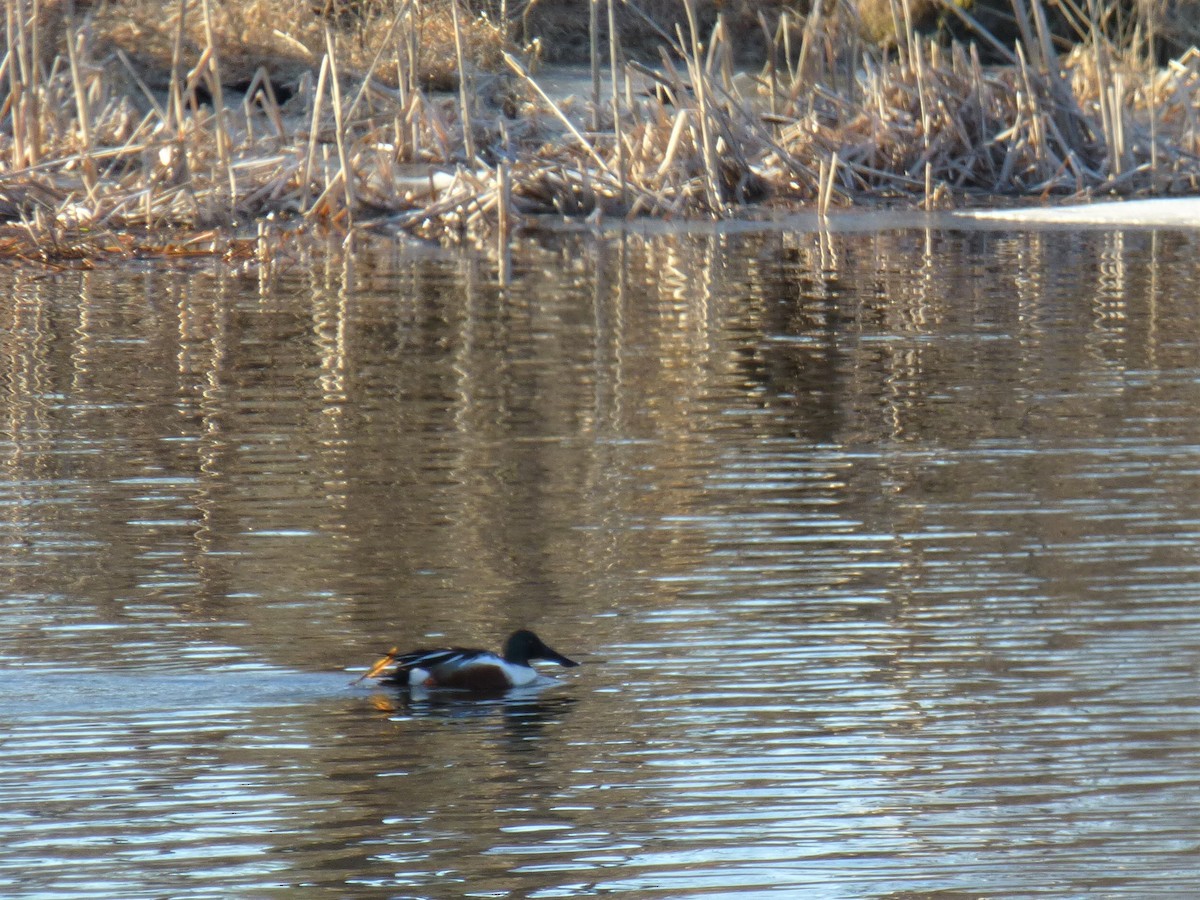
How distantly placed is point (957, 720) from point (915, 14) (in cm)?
2105

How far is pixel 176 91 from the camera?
1758 centimetres

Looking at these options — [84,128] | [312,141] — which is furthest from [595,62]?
[84,128]

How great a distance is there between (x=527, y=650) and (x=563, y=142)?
1457cm

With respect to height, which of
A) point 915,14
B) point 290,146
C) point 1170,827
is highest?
point 915,14

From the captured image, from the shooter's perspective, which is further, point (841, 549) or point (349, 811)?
point (841, 549)

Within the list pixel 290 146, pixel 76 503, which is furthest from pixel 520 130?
pixel 76 503

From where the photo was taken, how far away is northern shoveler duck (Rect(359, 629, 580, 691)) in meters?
5.41

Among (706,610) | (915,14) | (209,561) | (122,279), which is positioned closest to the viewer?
(706,610)

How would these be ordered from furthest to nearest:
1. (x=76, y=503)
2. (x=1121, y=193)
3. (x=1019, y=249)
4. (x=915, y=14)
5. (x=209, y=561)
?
1. (x=915, y=14)
2. (x=1121, y=193)
3. (x=1019, y=249)
4. (x=76, y=503)
5. (x=209, y=561)

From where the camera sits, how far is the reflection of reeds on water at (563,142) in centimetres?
1714

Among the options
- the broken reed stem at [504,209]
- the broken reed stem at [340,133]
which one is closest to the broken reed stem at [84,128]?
the broken reed stem at [340,133]

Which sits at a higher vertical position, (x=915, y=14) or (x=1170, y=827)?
(x=915, y=14)

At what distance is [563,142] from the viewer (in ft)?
64.7

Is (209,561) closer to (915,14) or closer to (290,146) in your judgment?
(290,146)
